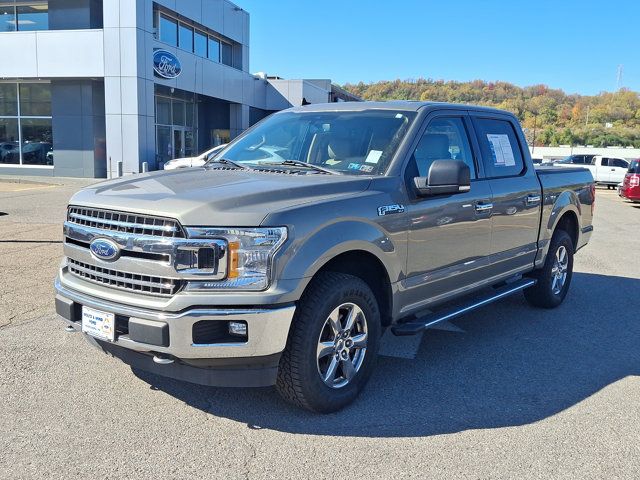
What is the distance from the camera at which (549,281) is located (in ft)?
21.1

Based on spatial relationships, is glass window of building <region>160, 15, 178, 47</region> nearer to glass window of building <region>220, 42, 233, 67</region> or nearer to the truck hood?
glass window of building <region>220, 42, 233, 67</region>

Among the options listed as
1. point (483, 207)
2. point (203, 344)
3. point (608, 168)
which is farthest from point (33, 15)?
point (608, 168)

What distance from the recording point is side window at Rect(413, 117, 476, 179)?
179 inches

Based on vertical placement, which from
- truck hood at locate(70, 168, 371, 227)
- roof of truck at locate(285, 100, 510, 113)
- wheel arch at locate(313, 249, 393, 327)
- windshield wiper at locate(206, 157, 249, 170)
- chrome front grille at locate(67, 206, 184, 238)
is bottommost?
wheel arch at locate(313, 249, 393, 327)

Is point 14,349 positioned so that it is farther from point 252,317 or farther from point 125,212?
point 252,317

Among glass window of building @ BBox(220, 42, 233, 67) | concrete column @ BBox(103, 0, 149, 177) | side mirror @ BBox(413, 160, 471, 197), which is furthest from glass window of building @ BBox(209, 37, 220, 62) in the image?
side mirror @ BBox(413, 160, 471, 197)

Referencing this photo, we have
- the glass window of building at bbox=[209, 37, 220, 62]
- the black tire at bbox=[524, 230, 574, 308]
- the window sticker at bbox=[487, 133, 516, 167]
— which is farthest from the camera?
the glass window of building at bbox=[209, 37, 220, 62]

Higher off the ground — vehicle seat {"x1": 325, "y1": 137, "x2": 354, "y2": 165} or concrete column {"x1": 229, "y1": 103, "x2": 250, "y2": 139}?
concrete column {"x1": 229, "y1": 103, "x2": 250, "y2": 139}

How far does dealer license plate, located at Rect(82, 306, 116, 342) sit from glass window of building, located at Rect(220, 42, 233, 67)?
3242cm

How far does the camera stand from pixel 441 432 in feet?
11.9

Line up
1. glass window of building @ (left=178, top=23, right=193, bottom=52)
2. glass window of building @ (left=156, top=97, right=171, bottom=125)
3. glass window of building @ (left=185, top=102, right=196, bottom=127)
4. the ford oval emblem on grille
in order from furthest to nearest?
glass window of building @ (left=185, top=102, right=196, bottom=127), glass window of building @ (left=178, top=23, right=193, bottom=52), glass window of building @ (left=156, top=97, right=171, bottom=125), the ford oval emblem on grille

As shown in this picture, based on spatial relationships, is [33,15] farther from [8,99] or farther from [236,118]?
[236,118]

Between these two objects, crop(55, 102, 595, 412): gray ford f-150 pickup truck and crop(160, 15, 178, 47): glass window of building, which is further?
crop(160, 15, 178, 47): glass window of building

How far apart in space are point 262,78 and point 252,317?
36.1m
